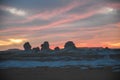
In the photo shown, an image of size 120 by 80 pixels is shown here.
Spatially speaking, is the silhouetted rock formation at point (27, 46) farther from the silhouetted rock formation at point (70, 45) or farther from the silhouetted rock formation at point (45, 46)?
the silhouetted rock formation at point (70, 45)

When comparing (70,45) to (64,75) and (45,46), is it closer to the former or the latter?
(45,46)

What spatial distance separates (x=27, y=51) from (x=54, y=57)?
13.4 meters

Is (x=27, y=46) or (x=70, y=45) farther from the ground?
(x=27, y=46)

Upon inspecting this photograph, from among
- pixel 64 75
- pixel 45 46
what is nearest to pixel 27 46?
pixel 45 46

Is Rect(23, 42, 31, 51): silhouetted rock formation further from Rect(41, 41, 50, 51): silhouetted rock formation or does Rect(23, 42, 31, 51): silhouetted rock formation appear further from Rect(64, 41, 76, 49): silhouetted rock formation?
Rect(64, 41, 76, 49): silhouetted rock formation

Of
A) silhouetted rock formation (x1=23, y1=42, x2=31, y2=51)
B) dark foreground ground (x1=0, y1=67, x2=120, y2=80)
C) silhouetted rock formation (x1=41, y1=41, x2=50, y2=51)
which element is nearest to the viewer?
dark foreground ground (x1=0, y1=67, x2=120, y2=80)

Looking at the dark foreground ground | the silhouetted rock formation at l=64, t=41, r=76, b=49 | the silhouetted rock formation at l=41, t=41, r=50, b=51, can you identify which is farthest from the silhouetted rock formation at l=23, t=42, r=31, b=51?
the dark foreground ground

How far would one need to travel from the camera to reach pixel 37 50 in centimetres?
6862

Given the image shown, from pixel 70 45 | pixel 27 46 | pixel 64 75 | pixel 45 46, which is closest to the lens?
pixel 64 75

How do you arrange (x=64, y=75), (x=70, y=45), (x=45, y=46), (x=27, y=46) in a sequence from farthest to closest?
(x=27, y=46) → (x=45, y=46) → (x=70, y=45) → (x=64, y=75)

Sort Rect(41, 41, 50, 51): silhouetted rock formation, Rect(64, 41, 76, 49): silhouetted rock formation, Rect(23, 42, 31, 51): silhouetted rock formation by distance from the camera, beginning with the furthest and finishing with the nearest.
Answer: Rect(23, 42, 31, 51): silhouetted rock formation → Rect(41, 41, 50, 51): silhouetted rock formation → Rect(64, 41, 76, 49): silhouetted rock formation

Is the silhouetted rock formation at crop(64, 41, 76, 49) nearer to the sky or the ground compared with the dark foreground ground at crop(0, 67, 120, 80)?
nearer to the sky

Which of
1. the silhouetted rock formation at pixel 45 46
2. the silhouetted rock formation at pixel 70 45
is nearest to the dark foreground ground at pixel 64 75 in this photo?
the silhouetted rock formation at pixel 70 45

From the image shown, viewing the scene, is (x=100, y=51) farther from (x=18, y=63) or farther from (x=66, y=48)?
(x=18, y=63)
